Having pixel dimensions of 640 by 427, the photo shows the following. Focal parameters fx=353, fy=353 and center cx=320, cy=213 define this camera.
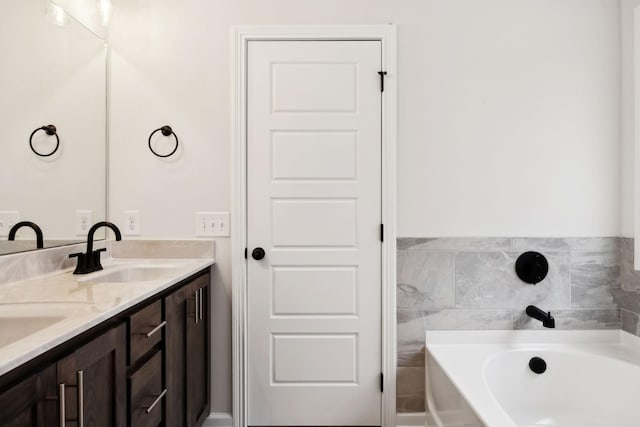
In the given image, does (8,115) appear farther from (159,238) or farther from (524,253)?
(524,253)

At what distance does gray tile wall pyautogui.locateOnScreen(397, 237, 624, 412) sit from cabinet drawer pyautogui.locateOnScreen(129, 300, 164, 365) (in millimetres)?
1224

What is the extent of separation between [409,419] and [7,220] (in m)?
2.14

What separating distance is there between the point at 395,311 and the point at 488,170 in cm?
94

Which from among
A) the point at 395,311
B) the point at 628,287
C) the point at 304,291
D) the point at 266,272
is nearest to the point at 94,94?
the point at 266,272

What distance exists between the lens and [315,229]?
1.97 metres

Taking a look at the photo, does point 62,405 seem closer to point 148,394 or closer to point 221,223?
point 148,394

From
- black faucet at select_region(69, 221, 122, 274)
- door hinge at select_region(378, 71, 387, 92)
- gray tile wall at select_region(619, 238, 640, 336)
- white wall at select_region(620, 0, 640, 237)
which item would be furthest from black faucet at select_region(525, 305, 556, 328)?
black faucet at select_region(69, 221, 122, 274)

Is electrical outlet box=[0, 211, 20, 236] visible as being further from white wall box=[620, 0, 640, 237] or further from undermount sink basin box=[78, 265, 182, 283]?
white wall box=[620, 0, 640, 237]

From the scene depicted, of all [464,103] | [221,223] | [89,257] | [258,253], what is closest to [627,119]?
[464,103]

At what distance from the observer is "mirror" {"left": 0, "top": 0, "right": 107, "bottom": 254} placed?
1.42 meters

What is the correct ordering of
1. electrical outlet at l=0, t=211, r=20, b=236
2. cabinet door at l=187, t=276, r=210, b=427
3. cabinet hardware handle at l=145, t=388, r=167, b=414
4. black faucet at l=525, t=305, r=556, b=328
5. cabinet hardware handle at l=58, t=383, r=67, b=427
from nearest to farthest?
cabinet hardware handle at l=58, t=383, r=67, b=427, cabinet hardware handle at l=145, t=388, r=167, b=414, electrical outlet at l=0, t=211, r=20, b=236, cabinet door at l=187, t=276, r=210, b=427, black faucet at l=525, t=305, r=556, b=328

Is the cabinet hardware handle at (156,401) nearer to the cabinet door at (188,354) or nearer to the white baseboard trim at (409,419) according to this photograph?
the cabinet door at (188,354)

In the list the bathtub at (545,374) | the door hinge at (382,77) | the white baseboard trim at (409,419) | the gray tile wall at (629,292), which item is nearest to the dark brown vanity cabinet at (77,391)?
the bathtub at (545,374)

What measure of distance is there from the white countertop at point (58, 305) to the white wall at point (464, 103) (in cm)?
59
